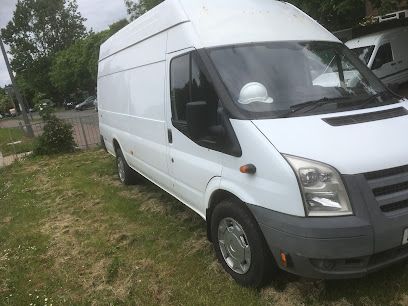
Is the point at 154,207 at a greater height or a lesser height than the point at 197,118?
lesser

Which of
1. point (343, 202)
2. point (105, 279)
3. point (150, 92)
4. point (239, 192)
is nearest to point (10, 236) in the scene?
point (105, 279)

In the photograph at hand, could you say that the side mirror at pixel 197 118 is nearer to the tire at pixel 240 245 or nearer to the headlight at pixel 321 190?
the tire at pixel 240 245

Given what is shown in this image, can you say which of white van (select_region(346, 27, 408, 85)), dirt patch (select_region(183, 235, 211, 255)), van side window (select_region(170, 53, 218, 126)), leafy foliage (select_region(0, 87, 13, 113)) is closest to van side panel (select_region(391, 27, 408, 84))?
white van (select_region(346, 27, 408, 85))

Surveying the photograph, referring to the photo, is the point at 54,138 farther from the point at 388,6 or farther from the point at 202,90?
the point at 202,90

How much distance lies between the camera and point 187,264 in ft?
14.8

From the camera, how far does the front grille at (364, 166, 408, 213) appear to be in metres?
3.04

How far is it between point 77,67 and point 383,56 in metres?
48.3

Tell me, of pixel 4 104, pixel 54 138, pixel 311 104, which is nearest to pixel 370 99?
pixel 311 104

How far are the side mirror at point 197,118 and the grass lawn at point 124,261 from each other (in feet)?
4.66

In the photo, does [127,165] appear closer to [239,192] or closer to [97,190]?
[97,190]

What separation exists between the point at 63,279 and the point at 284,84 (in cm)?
301

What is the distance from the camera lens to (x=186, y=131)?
171 inches

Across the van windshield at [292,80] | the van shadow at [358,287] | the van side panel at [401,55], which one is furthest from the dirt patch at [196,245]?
the van side panel at [401,55]

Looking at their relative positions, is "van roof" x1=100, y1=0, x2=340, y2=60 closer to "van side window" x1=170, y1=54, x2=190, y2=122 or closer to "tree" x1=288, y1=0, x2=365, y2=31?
"van side window" x1=170, y1=54, x2=190, y2=122
